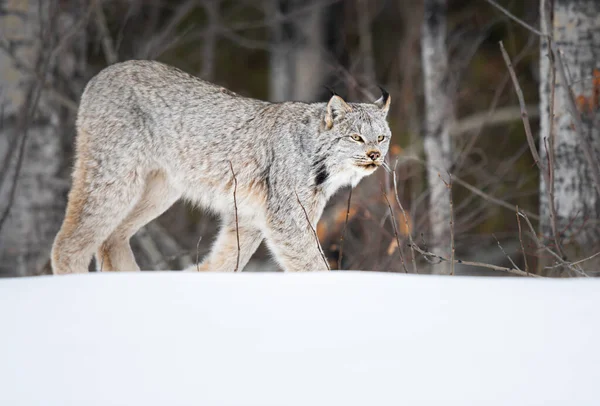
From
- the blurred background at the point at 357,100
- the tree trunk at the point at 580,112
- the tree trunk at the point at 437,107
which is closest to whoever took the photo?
the tree trunk at the point at 580,112

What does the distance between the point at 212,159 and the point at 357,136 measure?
0.92 meters

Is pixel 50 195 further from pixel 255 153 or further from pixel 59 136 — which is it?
pixel 255 153

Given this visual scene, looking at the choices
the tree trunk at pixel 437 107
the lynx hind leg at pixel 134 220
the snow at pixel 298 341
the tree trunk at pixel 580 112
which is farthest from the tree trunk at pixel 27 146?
the snow at pixel 298 341

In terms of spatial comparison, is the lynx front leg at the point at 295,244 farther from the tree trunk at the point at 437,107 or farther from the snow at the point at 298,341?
the tree trunk at the point at 437,107

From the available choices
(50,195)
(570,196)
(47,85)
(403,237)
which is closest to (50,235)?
(50,195)

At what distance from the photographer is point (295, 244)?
16.8 ft

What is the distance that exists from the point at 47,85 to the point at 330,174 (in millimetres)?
2860

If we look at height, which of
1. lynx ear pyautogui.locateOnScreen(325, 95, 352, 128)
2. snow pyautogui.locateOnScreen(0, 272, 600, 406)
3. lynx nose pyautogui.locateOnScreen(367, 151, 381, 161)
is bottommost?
snow pyautogui.locateOnScreen(0, 272, 600, 406)

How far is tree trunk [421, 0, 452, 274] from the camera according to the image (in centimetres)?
732


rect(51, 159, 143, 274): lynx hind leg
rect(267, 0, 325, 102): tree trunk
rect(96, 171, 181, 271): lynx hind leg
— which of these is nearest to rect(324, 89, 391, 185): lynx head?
rect(96, 171, 181, 271): lynx hind leg

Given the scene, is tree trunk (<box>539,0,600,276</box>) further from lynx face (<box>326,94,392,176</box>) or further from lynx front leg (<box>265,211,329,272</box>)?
lynx front leg (<box>265,211,329,272</box>)

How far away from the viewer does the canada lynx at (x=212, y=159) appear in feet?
16.9

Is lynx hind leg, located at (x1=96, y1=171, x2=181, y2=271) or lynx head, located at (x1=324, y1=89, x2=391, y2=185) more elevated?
lynx head, located at (x1=324, y1=89, x2=391, y2=185)

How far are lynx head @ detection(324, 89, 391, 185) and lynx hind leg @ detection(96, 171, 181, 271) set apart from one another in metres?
1.10
